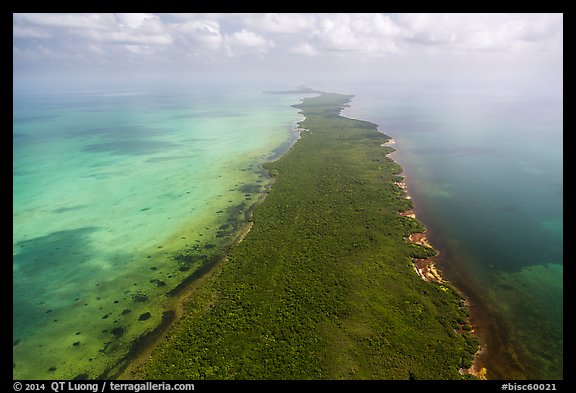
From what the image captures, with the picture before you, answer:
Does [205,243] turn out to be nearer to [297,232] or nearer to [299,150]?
[297,232]

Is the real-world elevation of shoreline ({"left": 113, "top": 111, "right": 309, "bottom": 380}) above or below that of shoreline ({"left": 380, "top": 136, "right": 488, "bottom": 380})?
above

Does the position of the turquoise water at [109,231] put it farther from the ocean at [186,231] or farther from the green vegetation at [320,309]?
the green vegetation at [320,309]

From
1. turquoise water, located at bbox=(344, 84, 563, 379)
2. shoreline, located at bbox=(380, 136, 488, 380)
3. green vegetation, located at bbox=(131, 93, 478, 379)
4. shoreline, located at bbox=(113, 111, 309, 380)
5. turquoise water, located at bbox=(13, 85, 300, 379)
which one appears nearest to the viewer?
shoreline, located at bbox=(380, 136, 488, 380)

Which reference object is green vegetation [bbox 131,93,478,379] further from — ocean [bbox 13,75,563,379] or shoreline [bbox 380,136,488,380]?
ocean [bbox 13,75,563,379]

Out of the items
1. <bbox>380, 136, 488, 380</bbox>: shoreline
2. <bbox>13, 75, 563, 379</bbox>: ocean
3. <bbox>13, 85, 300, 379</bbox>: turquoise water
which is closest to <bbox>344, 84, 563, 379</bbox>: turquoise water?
<bbox>13, 75, 563, 379</bbox>: ocean
